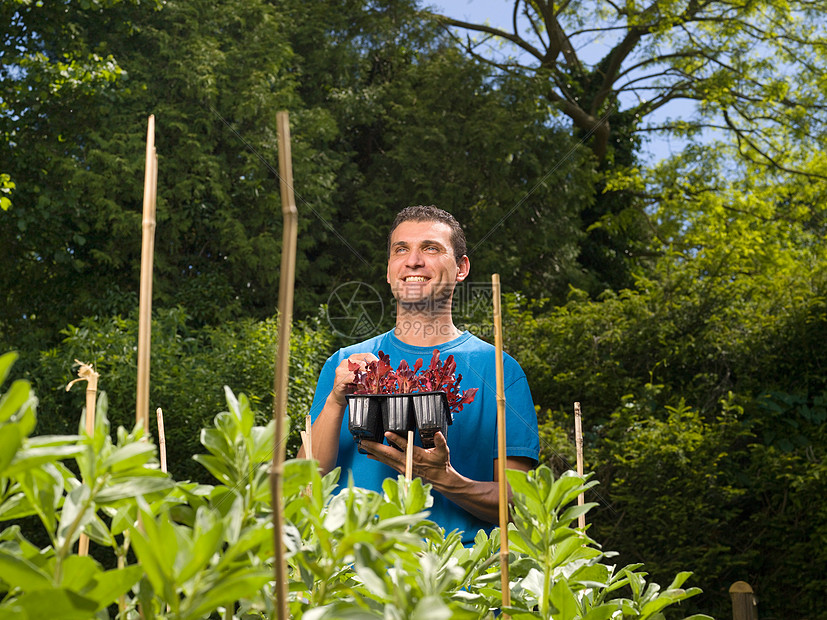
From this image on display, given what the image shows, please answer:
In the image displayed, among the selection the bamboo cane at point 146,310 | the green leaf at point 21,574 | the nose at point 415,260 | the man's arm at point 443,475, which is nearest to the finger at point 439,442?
the man's arm at point 443,475

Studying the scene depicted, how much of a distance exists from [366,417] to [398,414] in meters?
0.06

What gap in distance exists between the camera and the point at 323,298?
6.26 meters

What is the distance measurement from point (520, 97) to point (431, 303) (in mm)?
5750

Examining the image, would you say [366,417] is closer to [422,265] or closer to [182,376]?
[422,265]

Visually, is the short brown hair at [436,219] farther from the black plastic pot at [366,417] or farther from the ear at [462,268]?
the black plastic pot at [366,417]

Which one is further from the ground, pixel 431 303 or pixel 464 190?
pixel 464 190

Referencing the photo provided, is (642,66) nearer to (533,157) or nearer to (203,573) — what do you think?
(533,157)

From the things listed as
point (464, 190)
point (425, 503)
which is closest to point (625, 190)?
point (464, 190)

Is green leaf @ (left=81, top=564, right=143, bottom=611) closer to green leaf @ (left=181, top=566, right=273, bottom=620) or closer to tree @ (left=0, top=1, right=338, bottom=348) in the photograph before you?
green leaf @ (left=181, top=566, right=273, bottom=620)

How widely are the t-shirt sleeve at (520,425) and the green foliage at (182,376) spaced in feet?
9.03

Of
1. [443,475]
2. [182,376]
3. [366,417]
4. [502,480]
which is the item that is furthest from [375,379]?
[182,376]

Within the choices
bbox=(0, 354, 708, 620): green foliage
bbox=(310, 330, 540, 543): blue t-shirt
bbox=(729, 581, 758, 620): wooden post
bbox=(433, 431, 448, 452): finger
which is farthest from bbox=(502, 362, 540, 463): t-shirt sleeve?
bbox=(729, 581, 758, 620): wooden post

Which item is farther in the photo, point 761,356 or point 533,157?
point 533,157

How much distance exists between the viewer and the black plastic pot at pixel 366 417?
1.34 meters
